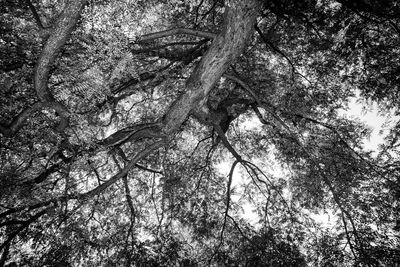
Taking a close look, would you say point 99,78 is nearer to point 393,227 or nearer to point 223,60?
point 223,60

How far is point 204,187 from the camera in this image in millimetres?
7914

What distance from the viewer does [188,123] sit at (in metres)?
8.05

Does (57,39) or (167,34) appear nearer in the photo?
(57,39)

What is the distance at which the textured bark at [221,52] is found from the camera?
3359 millimetres

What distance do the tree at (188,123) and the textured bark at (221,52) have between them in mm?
19

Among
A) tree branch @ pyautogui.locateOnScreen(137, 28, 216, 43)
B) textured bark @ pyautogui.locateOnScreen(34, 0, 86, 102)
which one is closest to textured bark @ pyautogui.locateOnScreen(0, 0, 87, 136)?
textured bark @ pyautogui.locateOnScreen(34, 0, 86, 102)

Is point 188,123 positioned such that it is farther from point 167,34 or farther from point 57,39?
point 57,39

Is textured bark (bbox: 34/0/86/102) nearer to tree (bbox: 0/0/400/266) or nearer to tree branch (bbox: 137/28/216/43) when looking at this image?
tree (bbox: 0/0/400/266)

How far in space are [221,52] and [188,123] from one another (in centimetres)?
468

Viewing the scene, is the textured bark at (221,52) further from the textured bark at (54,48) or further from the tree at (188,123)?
the textured bark at (54,48)

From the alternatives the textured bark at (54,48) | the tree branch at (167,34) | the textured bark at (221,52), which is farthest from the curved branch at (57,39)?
the textured bark at (221,52)

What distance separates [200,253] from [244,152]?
3647 millimetres

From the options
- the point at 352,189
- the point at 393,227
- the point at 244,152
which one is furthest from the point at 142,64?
the point at 393,227

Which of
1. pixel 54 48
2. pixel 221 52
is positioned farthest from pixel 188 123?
pixel 54 48
